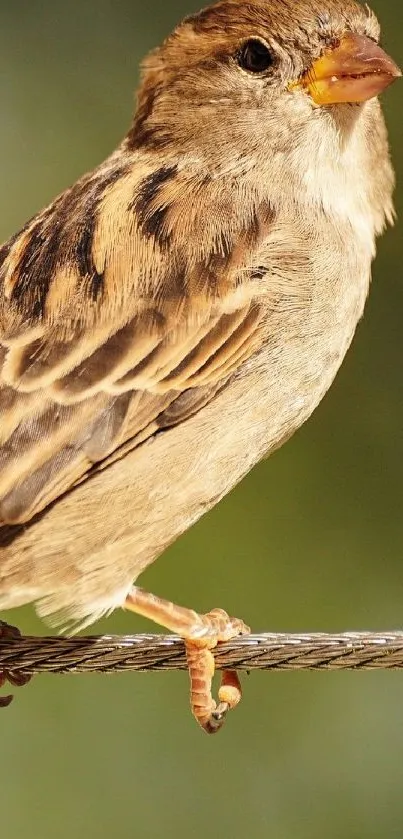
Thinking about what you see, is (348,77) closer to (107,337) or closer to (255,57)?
(255,57)

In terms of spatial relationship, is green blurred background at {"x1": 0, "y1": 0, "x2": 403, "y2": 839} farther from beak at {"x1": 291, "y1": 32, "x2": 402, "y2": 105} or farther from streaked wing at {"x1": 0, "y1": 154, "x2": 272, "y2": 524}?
streaked wing at {"x1": 0, "y1": 154, "x2": 272, "y2": 524}

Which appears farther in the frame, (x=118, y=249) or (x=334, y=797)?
(x=334, y=797)

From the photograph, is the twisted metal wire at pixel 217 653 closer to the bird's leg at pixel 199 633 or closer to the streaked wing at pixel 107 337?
the bird's leg at pixel 199 633

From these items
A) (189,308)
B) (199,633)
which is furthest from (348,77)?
(199,633)

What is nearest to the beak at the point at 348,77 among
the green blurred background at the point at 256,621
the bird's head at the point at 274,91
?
the bird's head at the point at 274,91

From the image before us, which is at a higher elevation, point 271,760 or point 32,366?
point 32,366

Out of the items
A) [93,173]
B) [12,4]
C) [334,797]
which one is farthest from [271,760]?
[12,4]

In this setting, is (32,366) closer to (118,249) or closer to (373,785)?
(118,249)
